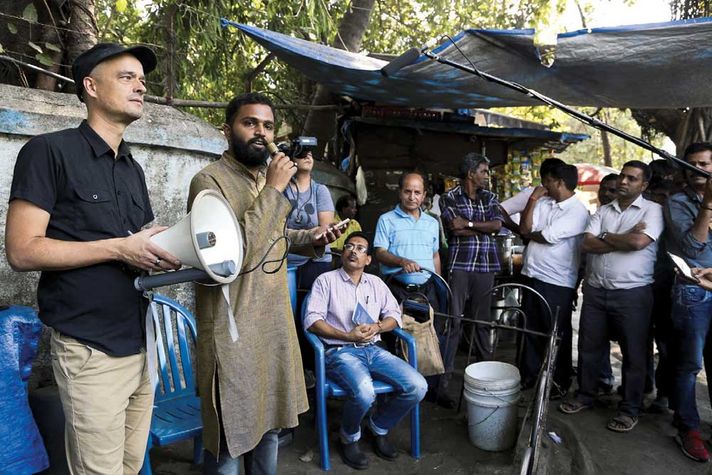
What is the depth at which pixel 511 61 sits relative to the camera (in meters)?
3.86

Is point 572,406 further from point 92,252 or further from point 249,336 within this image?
point 92,252

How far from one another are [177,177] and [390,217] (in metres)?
1.62

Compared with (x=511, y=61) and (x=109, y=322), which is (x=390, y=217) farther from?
(x=109, y=322)

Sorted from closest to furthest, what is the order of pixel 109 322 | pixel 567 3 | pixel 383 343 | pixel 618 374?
1. pixel 109 322
2. pixel 383 343
3. pixel 618 374
4. pixel 567 3

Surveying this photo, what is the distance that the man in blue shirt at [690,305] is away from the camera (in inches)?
130

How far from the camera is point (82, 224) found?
5.36 ft

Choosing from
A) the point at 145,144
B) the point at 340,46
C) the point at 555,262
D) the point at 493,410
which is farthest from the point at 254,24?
the point at 493,410

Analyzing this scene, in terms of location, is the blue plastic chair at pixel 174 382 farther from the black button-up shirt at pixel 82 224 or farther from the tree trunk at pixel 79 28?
the tree trunk at pixel 79 28

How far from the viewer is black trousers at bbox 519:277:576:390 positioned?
4.25 metres

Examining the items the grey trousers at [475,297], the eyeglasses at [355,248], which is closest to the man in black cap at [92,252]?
the eyeglasses at [355,248]

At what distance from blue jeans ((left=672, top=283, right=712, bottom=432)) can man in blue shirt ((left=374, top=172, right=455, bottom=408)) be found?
1537mm

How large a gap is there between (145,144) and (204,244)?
1784 millimetres

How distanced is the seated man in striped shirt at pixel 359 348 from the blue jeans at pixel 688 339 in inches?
69.1

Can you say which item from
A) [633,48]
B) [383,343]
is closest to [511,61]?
[633,48]
